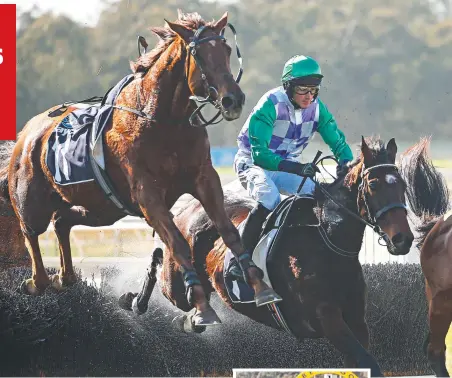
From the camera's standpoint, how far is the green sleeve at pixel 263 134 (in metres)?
5.89

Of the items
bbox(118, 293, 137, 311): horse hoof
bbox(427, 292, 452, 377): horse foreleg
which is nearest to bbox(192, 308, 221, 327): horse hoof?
bbox(118, 293, 137, 311): horse hoof

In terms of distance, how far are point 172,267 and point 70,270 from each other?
72 cm

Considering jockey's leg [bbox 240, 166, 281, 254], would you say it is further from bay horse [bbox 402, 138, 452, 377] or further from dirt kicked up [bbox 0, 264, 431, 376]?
bay horse [bbox 402, 138, 452, 377]

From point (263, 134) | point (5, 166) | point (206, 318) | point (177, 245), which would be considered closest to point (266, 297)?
point (206, 318)

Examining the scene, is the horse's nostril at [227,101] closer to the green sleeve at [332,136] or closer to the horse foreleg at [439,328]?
the green sleeve at [332,136]

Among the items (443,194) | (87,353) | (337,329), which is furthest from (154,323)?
(443,194)

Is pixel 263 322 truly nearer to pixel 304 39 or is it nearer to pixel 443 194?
pixel 443 194

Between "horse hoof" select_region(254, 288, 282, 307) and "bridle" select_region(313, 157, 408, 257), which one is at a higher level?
"bridle" select_region(313, 157, 408, 257)

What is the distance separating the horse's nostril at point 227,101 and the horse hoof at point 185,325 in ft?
5.76

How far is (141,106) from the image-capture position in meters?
5.86

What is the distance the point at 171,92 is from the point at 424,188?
6.24ft

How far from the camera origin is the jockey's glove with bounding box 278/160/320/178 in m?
5.67

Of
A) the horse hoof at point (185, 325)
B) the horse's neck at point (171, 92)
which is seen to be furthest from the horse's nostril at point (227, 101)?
the horse hoof at point (185, 325)

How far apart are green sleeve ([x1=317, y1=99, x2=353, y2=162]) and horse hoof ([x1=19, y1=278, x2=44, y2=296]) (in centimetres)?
213
